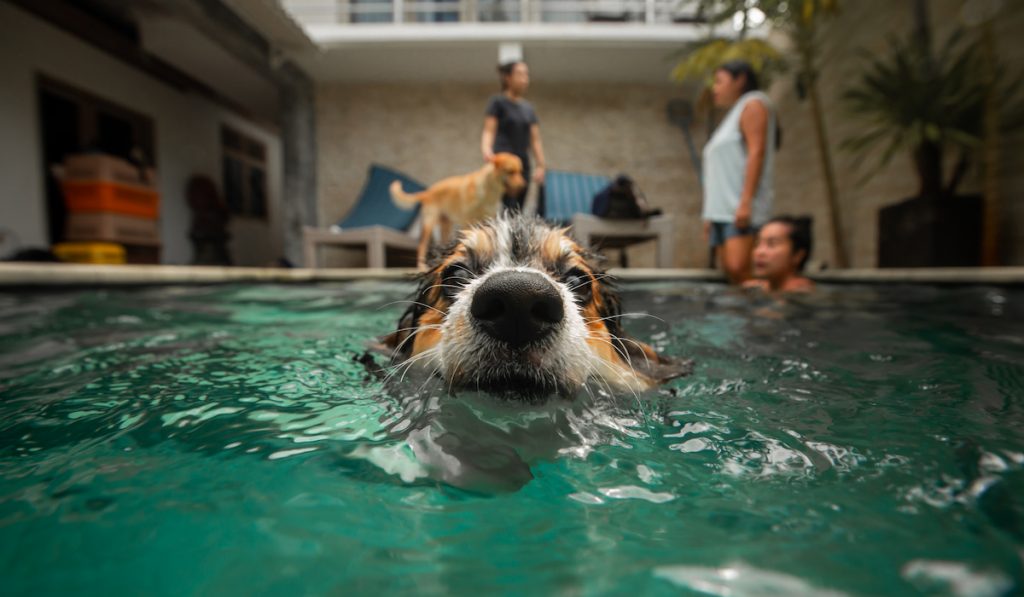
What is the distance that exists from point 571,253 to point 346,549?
1.54m

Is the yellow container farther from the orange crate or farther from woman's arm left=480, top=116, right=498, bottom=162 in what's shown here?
woman's arm left=480, top=116, right=498, bottom=162

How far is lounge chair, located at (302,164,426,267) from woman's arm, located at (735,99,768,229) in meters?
6.60

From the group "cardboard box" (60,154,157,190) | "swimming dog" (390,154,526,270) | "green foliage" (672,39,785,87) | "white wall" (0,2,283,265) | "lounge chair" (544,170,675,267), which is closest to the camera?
"swimming dog" (390,154,526,270)

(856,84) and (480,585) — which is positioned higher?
(856,84)

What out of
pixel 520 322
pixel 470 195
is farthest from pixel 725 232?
pixel 520 322

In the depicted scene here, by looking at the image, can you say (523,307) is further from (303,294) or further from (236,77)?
(236,77)

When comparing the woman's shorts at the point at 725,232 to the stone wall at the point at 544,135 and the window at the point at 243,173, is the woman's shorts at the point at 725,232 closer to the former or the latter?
the stone wall at the point at 544,135

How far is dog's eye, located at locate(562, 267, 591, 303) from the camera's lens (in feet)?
7.27

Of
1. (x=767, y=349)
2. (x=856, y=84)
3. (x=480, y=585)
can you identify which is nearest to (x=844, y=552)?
(x=480, y=585)

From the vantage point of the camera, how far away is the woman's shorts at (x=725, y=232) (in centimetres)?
608

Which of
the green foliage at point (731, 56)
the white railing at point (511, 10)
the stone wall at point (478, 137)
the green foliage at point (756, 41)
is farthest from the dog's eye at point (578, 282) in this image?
the stone wall at point (478, 137)

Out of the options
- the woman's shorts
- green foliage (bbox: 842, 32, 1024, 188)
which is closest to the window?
the woman's shorts

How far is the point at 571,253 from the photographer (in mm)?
2305

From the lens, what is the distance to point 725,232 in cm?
641
